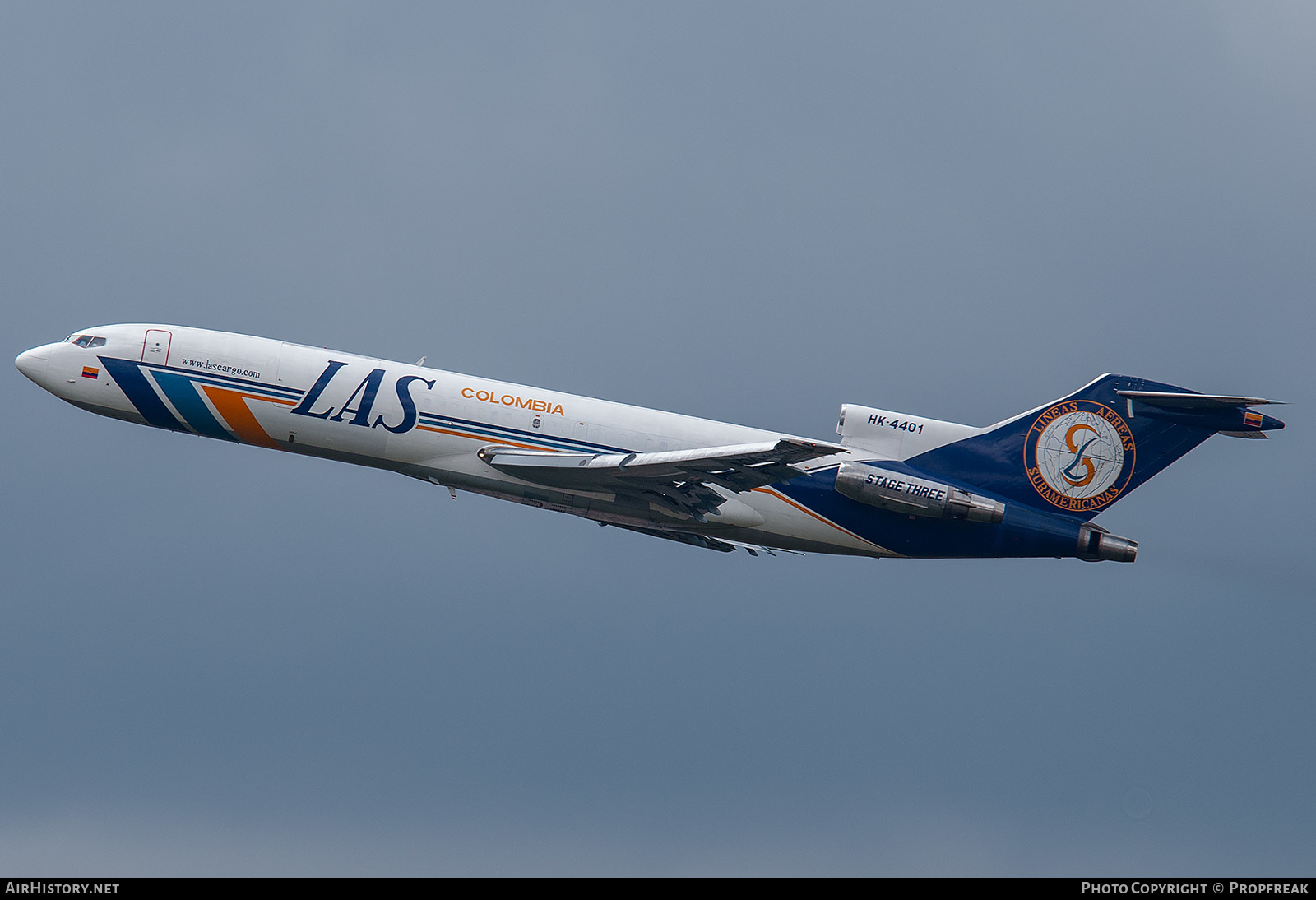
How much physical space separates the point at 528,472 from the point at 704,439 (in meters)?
5.06

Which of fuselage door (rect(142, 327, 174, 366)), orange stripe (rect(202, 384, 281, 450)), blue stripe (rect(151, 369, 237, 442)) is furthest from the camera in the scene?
fuselage door (rect(142, 327, 174, 366))

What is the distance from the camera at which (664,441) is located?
37.5m

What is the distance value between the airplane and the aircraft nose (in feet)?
0.18

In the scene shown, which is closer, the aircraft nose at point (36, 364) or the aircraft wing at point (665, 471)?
the aircraft wing at point (665, 471)

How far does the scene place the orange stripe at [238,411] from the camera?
37.3 m

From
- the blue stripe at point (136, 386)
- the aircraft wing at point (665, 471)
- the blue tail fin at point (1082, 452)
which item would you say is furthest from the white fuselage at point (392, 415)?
the blue tail fin at point (1082, 452)

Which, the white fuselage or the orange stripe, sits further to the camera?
the orange stripe

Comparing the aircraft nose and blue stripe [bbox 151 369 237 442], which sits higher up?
the aircraft nose

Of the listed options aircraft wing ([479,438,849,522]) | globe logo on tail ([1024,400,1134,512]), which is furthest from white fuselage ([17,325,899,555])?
globe logo on tail ([1024,400,1134,512])

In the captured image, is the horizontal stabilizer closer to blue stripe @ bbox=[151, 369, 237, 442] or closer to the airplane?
the airplane

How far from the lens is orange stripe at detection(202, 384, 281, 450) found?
37312mm

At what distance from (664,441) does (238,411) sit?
12045mm

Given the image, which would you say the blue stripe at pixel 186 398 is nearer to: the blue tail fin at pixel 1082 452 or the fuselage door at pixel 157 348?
the fuselage door at pixel 157 348

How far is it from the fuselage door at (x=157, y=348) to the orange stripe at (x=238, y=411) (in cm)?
153
